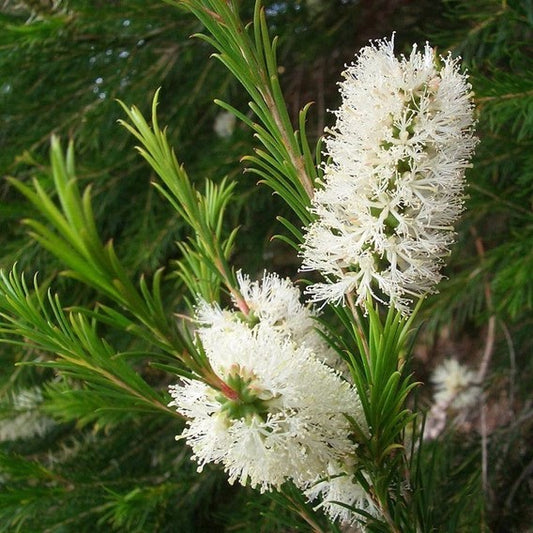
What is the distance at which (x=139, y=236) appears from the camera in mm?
1136

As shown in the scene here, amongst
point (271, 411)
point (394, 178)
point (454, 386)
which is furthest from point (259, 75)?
point (454, 386)

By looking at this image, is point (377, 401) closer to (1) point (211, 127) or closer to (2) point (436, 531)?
(2) point (436, 531)

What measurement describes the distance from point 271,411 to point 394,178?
6.5 inches

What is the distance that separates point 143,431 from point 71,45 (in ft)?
2.22

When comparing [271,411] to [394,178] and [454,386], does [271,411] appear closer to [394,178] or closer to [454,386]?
[394,178]

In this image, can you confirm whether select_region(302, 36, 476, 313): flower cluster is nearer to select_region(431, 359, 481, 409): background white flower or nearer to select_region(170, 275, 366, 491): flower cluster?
select_region(170, 275, 366, 491): flower cluster

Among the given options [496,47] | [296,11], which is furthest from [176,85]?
[496,47]

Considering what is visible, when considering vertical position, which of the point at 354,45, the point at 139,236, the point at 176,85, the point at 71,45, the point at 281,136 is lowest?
the point at 281,136

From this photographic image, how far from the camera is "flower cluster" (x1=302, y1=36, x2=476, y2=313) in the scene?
40 cm

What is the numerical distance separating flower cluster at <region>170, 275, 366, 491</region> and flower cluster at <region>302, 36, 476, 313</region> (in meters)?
0.07

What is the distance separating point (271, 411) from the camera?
376 mm

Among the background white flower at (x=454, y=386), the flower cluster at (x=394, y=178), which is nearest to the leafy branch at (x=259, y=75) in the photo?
the flower cluster at (x=394, y=178)

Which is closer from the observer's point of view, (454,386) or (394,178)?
(394,178)

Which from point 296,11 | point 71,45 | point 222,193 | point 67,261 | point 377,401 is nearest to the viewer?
point 67,261
